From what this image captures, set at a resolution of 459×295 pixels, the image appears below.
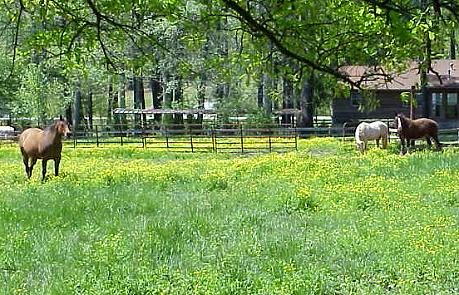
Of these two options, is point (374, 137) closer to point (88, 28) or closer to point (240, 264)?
point (240, 264)

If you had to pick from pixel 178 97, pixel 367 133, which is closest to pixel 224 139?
pixel 367 133

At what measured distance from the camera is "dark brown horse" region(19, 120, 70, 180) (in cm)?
1966

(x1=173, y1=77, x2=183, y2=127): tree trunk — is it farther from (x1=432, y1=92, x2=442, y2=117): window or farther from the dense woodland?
the dense woodland

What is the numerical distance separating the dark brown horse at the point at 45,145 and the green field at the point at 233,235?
316 centimetres

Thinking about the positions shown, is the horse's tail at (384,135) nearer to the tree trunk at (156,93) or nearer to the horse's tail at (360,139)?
the horse's tail at (360,139)

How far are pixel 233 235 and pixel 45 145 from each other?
11.9m

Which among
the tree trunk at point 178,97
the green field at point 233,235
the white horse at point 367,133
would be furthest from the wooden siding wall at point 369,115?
the green field at point 233,235

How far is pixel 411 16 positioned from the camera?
450 centimetres

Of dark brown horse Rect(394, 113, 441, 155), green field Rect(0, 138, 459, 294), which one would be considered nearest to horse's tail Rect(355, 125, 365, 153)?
dark brown horse Rect(394, 113, 441, 155)

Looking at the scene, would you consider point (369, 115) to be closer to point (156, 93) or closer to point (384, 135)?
point (384, 135)

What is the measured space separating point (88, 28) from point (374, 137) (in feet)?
84.1

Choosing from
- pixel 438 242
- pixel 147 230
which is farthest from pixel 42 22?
pixel 438 242

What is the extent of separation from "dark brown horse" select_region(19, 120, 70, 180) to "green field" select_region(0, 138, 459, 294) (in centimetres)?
316

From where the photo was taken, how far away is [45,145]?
19828mm
